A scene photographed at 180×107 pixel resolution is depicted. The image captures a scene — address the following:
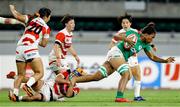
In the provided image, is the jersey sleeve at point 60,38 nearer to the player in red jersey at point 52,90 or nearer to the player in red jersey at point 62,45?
the player in red jersey at point 62,45

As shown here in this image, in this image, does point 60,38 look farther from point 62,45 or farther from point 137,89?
point 137,89

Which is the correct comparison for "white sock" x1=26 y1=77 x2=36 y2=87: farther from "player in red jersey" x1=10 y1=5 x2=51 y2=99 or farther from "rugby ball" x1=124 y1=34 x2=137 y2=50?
"rugby ball" x1=124 y1=34 x2=137 y2=50

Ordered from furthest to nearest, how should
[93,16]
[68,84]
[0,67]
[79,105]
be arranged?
1. [93,16]
2. [0,67]
3. [68,84]
4. [79,105]

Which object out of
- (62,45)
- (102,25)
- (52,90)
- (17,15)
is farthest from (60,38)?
(102,25)

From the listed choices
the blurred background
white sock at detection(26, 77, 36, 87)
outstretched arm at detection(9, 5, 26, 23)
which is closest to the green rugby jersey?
white sock at detection(26, 77, 36, 87)

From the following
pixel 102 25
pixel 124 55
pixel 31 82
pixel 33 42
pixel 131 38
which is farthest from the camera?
pixel 102 25

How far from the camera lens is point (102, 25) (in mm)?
40094

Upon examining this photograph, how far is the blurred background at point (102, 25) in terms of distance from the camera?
1097 inches

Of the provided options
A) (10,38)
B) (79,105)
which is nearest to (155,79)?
(10,38)

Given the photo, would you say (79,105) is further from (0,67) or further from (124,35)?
(0,67)

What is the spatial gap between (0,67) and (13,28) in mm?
10358

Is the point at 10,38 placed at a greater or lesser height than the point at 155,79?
greater

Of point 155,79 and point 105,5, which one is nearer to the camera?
point 155,79

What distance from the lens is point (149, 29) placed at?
15.8m
